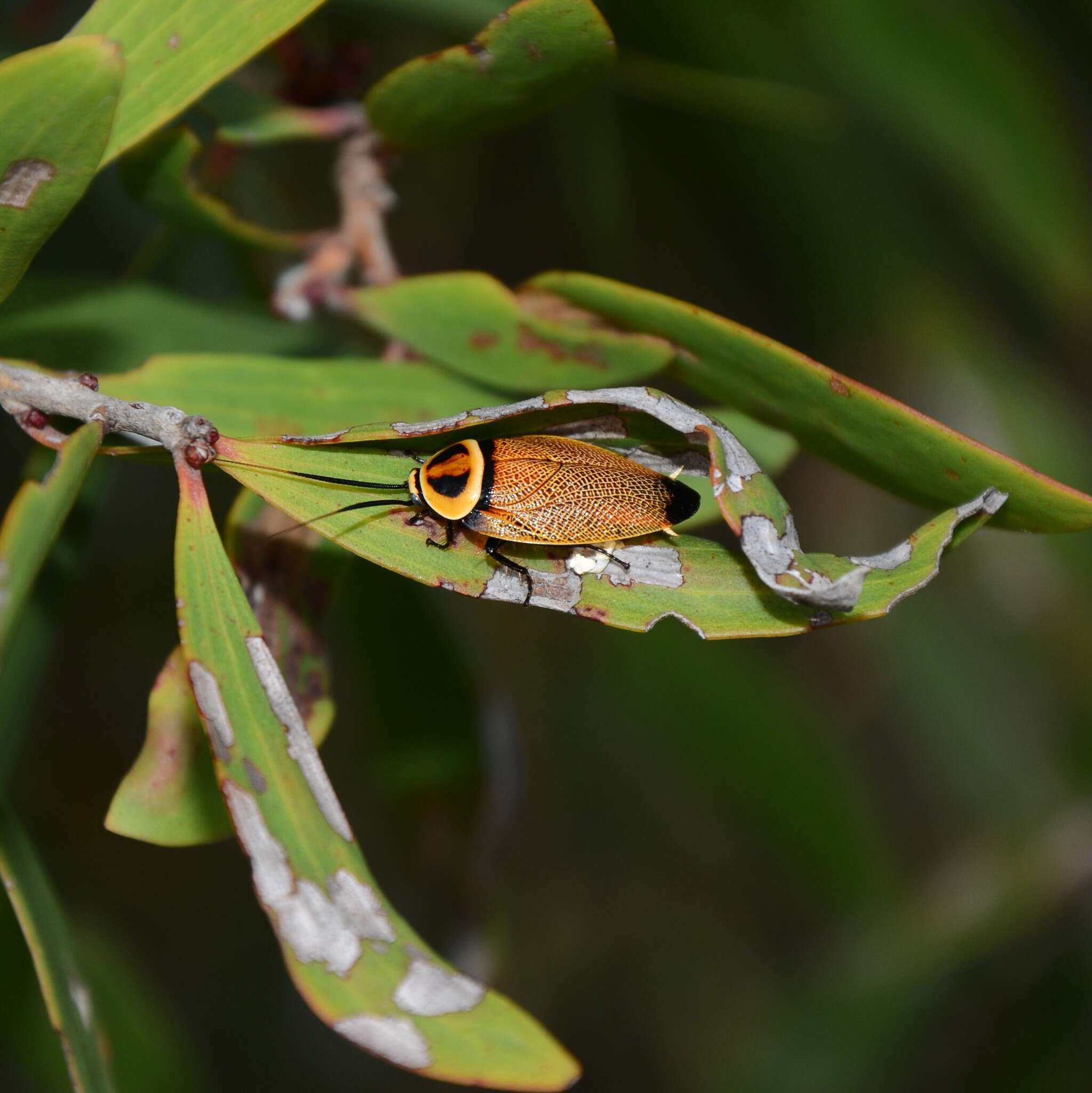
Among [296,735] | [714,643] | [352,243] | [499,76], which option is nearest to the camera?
[296,735]

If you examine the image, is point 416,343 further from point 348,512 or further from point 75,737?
point 75,737

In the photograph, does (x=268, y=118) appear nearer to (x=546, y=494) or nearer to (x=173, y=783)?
(x=546, y=494)

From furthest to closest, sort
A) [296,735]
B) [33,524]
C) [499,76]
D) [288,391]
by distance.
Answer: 1. [288,391]
2. [499,76]
3. [296,735]
4. [33,524]

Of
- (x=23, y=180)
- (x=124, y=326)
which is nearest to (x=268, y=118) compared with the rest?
(x=124, y=326)

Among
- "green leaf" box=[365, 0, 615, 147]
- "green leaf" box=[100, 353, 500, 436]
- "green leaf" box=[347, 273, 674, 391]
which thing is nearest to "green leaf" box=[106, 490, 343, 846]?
"green leaf" box=[100, 353, 500, 436]

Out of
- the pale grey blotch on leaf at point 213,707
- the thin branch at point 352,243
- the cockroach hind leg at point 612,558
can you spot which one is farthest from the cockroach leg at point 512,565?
the thin branch at point 352,243

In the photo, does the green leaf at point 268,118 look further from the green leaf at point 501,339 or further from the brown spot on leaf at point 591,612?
the brown spot on leaf at point 591,612

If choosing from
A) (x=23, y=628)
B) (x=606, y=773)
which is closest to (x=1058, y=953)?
(x=606, y=773)
